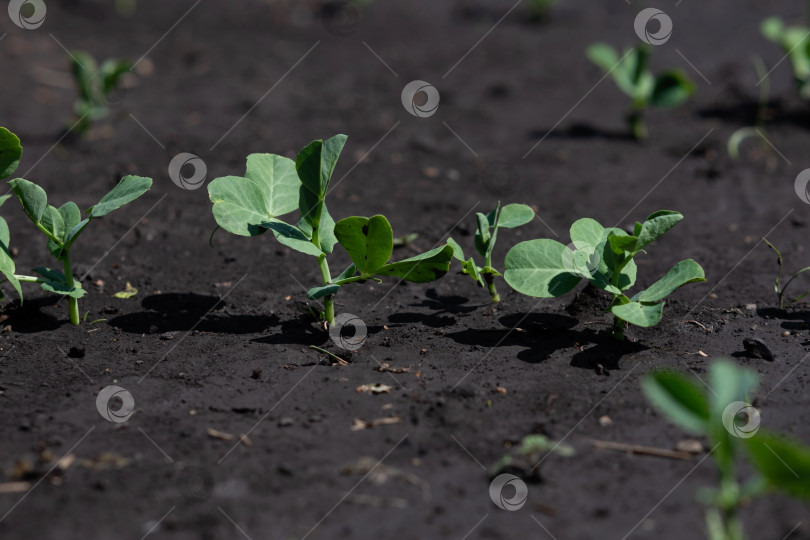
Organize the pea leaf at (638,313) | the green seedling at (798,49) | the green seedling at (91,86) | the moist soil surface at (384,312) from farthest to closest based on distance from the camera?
1. the green seedling at (798,49)
2. the green seedling at (91,86)
3. the pea leaf at (638,313)
4. the moist soil surface at (384,312)

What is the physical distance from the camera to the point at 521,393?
1.86 metres

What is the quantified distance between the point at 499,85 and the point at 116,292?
8.75 ft

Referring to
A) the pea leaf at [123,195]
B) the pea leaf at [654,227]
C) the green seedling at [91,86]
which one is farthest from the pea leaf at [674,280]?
the green seedling at [91,86]

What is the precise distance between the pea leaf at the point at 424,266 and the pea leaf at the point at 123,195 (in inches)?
25.5

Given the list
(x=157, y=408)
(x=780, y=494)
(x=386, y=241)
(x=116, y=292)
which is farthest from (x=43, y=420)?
(x=780, y=494)

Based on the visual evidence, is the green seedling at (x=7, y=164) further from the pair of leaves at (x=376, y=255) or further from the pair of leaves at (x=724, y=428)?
the pair of leaves at (x=724, y=428)

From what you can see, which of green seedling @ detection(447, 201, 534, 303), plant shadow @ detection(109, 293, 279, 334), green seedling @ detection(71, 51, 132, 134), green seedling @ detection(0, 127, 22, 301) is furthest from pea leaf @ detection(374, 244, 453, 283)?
green seedling @ detection(71, 51, 132, 134)

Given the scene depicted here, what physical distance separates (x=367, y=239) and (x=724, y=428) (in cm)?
105

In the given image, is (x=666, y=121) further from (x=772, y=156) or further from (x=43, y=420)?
(x=43, y=420)

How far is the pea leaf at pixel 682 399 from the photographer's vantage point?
1238 mm

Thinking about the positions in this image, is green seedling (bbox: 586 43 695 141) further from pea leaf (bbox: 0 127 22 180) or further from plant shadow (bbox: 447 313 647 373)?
pea leaf (bbox: 0 127 22 180)

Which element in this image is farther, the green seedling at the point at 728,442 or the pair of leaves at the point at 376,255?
the pair of leaves at the point at 376,255

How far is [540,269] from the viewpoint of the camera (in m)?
2.04

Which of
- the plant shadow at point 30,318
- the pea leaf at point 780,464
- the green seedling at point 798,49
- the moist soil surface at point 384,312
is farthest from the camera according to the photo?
the green seedling at point 798,49
